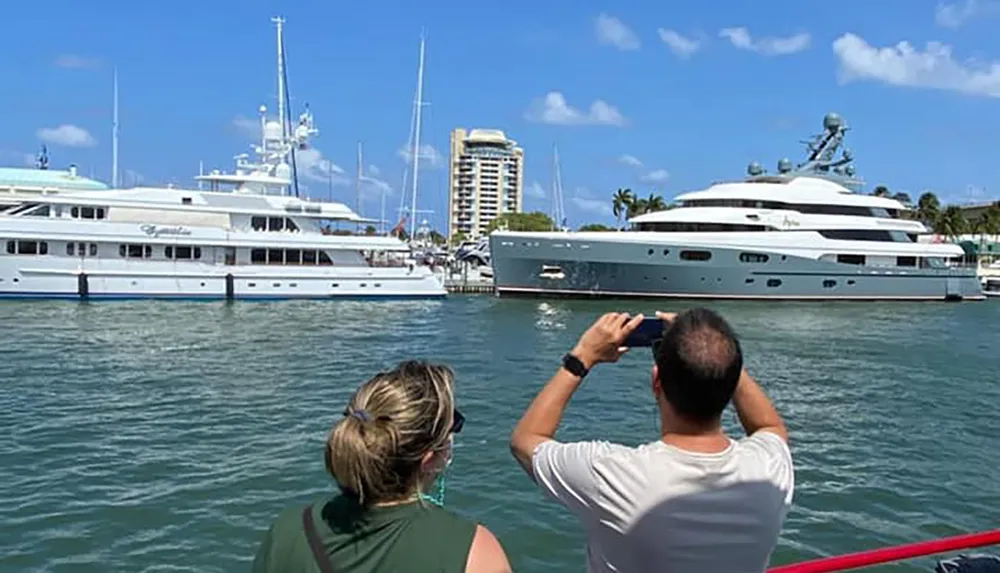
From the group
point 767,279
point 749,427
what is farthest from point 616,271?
point 749,427

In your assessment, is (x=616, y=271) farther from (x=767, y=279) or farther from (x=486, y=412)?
(x=486, y=412)

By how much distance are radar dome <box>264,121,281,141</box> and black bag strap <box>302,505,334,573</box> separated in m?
43.9

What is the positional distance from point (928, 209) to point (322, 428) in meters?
94.3

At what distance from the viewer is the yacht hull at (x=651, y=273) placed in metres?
41.4

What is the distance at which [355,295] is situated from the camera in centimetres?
3944

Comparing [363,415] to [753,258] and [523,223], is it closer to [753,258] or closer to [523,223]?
[753,258]

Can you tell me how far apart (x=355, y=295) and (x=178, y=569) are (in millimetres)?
32745

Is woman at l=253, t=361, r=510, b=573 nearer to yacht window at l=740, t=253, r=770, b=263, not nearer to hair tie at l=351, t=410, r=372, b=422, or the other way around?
hair tie at l=351, t=410, r=372, b=422

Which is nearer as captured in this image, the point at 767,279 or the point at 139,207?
the point at 139,207

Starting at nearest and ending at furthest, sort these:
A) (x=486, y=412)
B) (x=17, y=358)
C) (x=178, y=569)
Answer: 1. (x=178, y=569)
2. (x=486, y=412)
3. (x=17, y=358)

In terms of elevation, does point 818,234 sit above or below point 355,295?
above

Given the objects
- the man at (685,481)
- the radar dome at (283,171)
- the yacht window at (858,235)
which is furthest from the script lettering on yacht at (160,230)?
the man at (685,481)

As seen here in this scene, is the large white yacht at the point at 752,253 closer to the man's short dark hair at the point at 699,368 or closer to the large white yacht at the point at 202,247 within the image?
the large white yacht at the point at 202,247

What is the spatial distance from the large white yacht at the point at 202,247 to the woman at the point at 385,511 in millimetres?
36667
